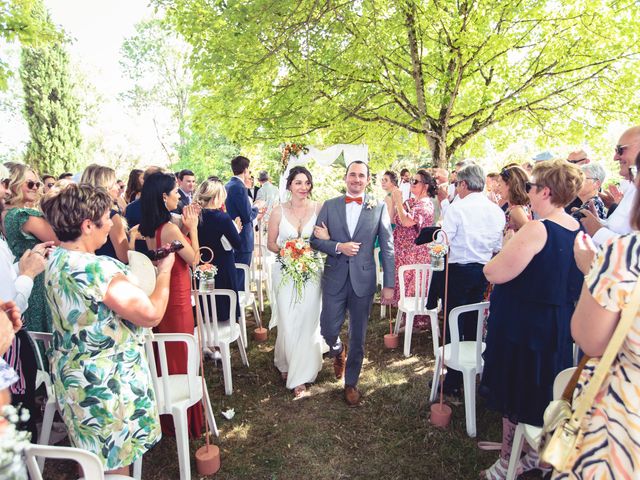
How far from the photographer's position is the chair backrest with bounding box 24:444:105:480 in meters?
1.67

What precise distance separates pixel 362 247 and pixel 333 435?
1.81 meters

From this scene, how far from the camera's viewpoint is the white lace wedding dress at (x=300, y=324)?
4.49m

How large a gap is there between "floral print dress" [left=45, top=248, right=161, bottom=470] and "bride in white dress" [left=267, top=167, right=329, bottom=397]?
7.36 ft

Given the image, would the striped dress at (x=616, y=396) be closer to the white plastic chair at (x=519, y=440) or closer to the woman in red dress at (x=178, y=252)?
the white plastic chair at (x=519, y=440)

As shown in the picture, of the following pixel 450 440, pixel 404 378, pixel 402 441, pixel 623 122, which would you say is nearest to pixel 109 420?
pixel 402 441

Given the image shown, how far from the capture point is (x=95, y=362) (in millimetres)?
2238

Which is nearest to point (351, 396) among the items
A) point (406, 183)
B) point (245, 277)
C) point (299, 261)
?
point (299, 261)

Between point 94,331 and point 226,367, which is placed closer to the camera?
point 94,331

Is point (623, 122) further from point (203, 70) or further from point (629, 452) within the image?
point (629, 452)

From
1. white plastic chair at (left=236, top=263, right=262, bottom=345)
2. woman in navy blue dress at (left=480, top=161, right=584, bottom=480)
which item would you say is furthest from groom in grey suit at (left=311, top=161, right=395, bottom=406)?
white plastic chair at (left=236, top=263, right=262, bottom=345)

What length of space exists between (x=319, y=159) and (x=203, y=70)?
15.0ft

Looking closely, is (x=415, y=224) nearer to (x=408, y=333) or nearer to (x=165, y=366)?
(x=408, y=333)

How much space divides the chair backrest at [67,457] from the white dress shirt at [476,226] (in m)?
3.78

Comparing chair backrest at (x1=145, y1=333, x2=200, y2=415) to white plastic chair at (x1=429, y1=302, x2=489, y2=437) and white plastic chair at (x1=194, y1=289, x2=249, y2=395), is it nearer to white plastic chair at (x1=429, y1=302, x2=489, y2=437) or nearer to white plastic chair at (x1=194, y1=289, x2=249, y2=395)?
white plastic chair at (x1=194, y1=289, x2=249, y2=395)
